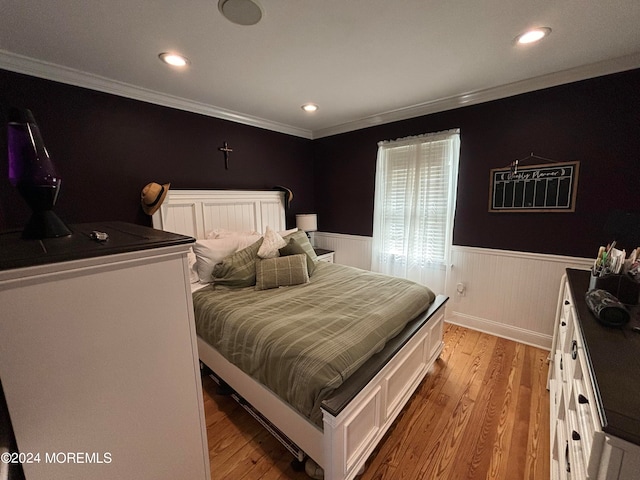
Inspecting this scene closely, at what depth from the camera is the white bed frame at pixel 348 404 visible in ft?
4.08

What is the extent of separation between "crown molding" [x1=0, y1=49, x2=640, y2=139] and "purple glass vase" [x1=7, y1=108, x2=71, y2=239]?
1833 mm

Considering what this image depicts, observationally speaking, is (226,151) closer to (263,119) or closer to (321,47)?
(263,119)

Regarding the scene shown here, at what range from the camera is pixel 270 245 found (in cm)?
259

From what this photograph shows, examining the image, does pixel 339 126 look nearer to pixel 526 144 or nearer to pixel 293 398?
pixel 526 144

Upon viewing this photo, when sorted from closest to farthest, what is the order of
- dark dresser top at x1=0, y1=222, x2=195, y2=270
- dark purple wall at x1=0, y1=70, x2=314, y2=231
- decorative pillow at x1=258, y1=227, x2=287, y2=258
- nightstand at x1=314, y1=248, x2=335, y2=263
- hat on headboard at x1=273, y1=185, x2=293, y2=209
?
dark dresser top at x1=0, y1=222, x2=195, y2=270 → dark purple wall at x1=0, y1=70, x2=314, y2=231 → decorative pillow at x1=258, y1=227, x2=287, y2=258 → hat on headboard at x1=273, y1=185, x2=293, y2=209 → nightstand at x1=314, y1=248, x2=335, y2=263

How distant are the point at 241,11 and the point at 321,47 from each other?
58 cm

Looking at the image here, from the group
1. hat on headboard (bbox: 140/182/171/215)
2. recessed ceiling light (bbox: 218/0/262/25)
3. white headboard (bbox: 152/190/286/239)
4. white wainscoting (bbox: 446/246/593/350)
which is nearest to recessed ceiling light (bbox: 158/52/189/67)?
recessed ceiling light (bbox: 218/0/262/25)

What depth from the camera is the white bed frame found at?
1242mm

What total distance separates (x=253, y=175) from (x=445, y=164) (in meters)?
2.33

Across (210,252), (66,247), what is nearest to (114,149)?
(210,252)

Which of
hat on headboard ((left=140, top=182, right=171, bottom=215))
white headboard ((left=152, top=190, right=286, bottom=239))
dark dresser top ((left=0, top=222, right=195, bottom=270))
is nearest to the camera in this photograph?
dark dresser top ((left=0, top=222, right=195, bottom=270))

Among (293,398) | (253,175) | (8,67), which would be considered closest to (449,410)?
(293,398)

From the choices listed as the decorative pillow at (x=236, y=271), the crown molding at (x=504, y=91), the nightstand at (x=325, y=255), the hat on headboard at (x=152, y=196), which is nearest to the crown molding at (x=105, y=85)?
the hat on headboard at (x=152, y=196)

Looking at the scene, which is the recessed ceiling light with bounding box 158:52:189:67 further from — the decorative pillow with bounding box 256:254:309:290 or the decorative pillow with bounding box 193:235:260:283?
the decorative pillow with bounding box 256:254:309:290
